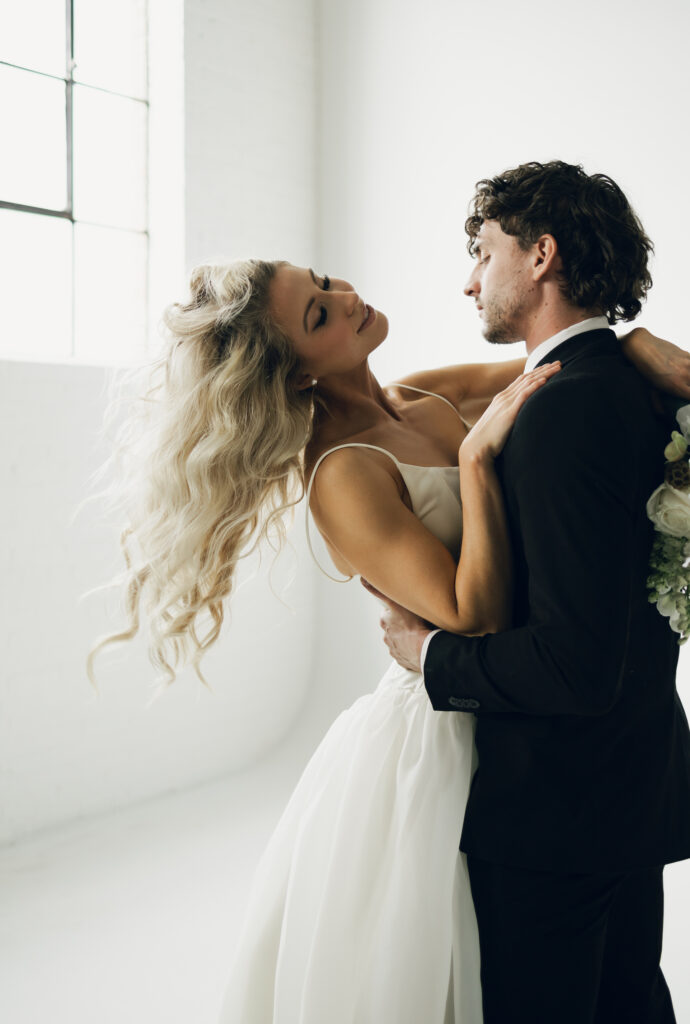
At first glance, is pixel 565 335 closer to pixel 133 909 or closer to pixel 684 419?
pixel 684 419

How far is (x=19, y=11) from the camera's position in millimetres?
3398

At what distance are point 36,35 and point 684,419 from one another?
3.23 m

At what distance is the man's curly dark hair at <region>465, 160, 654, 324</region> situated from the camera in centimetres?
151

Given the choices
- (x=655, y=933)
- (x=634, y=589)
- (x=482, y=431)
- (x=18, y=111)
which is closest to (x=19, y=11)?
(x=18, y=111)

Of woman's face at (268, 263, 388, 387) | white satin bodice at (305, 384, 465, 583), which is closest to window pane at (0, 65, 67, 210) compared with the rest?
woman's face at (268, 263, 388, 387)

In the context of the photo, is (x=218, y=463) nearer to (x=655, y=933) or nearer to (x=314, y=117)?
(x=655, y=933)

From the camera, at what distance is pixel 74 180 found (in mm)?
3609

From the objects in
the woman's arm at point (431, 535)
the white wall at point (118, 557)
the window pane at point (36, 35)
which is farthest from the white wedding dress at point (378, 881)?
the window pane at point (36, 35)

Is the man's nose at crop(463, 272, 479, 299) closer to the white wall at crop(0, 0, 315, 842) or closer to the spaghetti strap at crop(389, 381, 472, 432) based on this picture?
the spaghetti strap at crop(389, 381, 472, 432)

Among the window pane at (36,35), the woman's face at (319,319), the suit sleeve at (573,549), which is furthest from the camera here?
the window pane at (36,35)

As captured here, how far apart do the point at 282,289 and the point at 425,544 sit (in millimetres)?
617

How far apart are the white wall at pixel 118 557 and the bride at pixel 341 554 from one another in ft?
3.50

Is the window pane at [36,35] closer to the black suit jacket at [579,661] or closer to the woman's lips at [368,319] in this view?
the woman's lips at [368,319]

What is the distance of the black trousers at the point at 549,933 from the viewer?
143 cm
